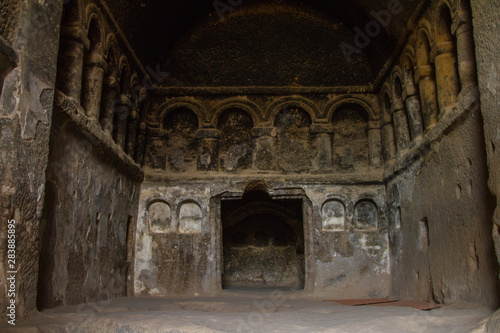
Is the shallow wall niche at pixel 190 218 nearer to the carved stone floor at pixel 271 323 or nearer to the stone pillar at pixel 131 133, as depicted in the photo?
the stone pillar at pixel 131 133

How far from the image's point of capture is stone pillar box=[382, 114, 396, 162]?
745 centimetres

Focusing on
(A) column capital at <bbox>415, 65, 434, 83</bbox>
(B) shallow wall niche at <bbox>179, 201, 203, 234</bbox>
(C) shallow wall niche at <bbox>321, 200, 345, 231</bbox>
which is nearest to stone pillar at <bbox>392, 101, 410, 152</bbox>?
(A) column capital at <bbox>415, 65, 434, 83</bbox>

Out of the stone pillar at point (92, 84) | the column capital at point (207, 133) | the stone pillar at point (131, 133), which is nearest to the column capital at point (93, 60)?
the stone pillar at point (92, 84)

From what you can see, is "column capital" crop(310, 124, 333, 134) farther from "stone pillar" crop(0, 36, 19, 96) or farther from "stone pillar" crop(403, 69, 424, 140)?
"stone pillar" crop(0, 36, 19, 96)

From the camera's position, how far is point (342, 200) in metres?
7.66

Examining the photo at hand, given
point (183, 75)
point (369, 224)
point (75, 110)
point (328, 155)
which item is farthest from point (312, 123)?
point (75, 110)

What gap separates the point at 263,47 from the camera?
830 centimetres

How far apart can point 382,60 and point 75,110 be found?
17.4ft

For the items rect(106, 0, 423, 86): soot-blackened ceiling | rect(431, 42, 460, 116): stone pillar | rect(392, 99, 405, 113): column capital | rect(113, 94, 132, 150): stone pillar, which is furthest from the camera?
Result: rect(106, 0, 423, 86): soot-blackened ceiling

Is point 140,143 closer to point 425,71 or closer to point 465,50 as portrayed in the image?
point 425,71

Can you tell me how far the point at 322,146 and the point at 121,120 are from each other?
11.9ft

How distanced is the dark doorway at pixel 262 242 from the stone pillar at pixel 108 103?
13.3 ft

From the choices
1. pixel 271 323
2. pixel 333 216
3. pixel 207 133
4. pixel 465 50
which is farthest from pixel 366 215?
pixel 271 323

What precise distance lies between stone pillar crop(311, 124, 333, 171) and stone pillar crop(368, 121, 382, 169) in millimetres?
713
